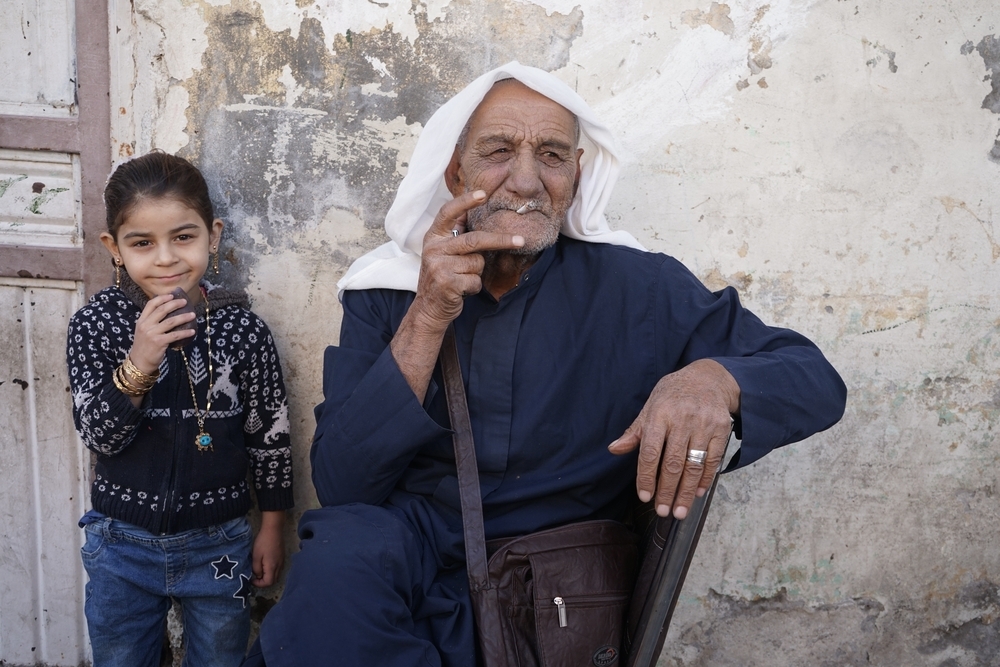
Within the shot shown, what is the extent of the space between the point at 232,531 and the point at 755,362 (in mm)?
1650

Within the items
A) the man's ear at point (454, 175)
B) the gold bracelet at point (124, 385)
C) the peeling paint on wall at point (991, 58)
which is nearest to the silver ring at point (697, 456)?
the man's ear at point (454, 175)

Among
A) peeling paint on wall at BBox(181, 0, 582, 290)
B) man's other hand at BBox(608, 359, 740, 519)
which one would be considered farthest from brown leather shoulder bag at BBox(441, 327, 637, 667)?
peeling paint on wall at BBox(181, 0, 582, 290)

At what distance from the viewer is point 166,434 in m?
2.35

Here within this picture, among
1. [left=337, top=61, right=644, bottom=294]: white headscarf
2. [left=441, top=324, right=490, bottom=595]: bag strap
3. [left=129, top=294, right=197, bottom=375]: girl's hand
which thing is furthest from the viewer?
[left=337, top=61, right=644, bottom=294]: white headscarf

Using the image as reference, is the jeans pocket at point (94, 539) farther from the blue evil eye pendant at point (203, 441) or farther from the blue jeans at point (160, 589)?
A: the blue evil eye pendant at point (203, 441)

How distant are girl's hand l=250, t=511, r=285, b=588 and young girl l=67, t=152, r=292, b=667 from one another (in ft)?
0.40

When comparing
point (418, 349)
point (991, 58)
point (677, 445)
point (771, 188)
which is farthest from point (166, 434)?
point (991, 58)

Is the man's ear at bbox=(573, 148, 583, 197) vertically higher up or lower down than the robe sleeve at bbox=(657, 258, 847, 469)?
higher up

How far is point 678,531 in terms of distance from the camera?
1.79m

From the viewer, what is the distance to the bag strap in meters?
1.98

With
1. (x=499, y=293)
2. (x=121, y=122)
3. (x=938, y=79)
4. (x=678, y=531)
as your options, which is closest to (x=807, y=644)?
(x=678, y=531)

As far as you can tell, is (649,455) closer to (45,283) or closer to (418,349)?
(418,349)

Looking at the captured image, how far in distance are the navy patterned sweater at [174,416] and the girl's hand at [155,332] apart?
0.12m

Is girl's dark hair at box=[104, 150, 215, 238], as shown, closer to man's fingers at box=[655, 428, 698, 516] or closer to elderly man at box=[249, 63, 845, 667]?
elderly man at box=[249, 63, 845, 667]
